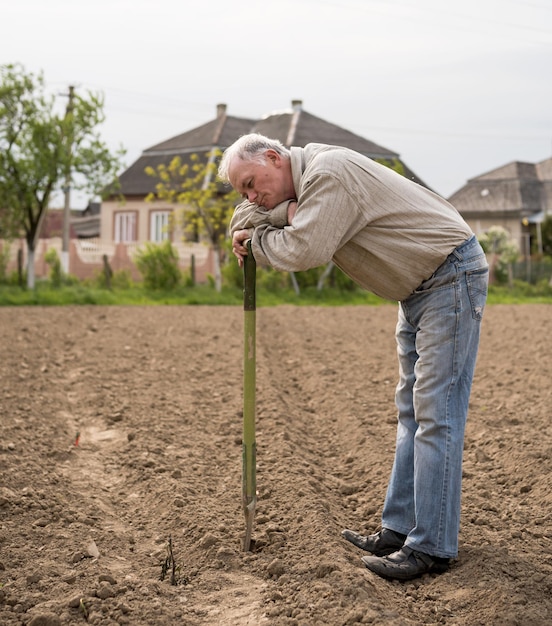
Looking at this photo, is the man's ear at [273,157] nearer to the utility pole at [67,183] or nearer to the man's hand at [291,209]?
the man's hand at [291,209]

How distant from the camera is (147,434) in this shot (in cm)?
601

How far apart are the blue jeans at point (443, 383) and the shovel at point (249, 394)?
2.27ft

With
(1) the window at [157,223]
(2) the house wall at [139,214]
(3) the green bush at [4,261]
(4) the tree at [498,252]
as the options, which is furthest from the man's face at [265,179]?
(1) the window at [157,223]

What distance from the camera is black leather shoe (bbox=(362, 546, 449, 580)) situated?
343cm

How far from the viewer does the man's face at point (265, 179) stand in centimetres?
331

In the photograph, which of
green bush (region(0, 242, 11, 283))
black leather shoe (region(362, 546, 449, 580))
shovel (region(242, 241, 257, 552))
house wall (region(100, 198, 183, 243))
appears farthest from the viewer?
house wall (region(100, 198, 183, 243))

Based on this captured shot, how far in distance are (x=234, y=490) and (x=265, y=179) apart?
79.7 inches

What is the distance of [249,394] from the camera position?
3752mm

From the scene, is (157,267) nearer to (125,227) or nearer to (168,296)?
(168,296)

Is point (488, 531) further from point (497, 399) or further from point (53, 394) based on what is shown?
point (53, 394)

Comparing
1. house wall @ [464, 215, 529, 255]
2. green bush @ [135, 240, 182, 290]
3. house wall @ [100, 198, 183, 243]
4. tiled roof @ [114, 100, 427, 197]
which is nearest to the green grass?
green bush @ [135, 240, 182, 290]

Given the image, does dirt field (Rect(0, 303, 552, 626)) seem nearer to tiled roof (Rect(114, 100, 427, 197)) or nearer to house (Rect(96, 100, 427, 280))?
house (Rect(96, 100, 427, 280))

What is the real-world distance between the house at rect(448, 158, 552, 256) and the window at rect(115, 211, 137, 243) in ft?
57.4

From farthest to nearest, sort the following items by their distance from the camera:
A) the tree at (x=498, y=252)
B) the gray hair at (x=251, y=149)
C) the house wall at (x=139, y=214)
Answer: the house wall at (x=139, y=214), the tree at (x=498, y=252), the gray hair at (x=251, y=149)
